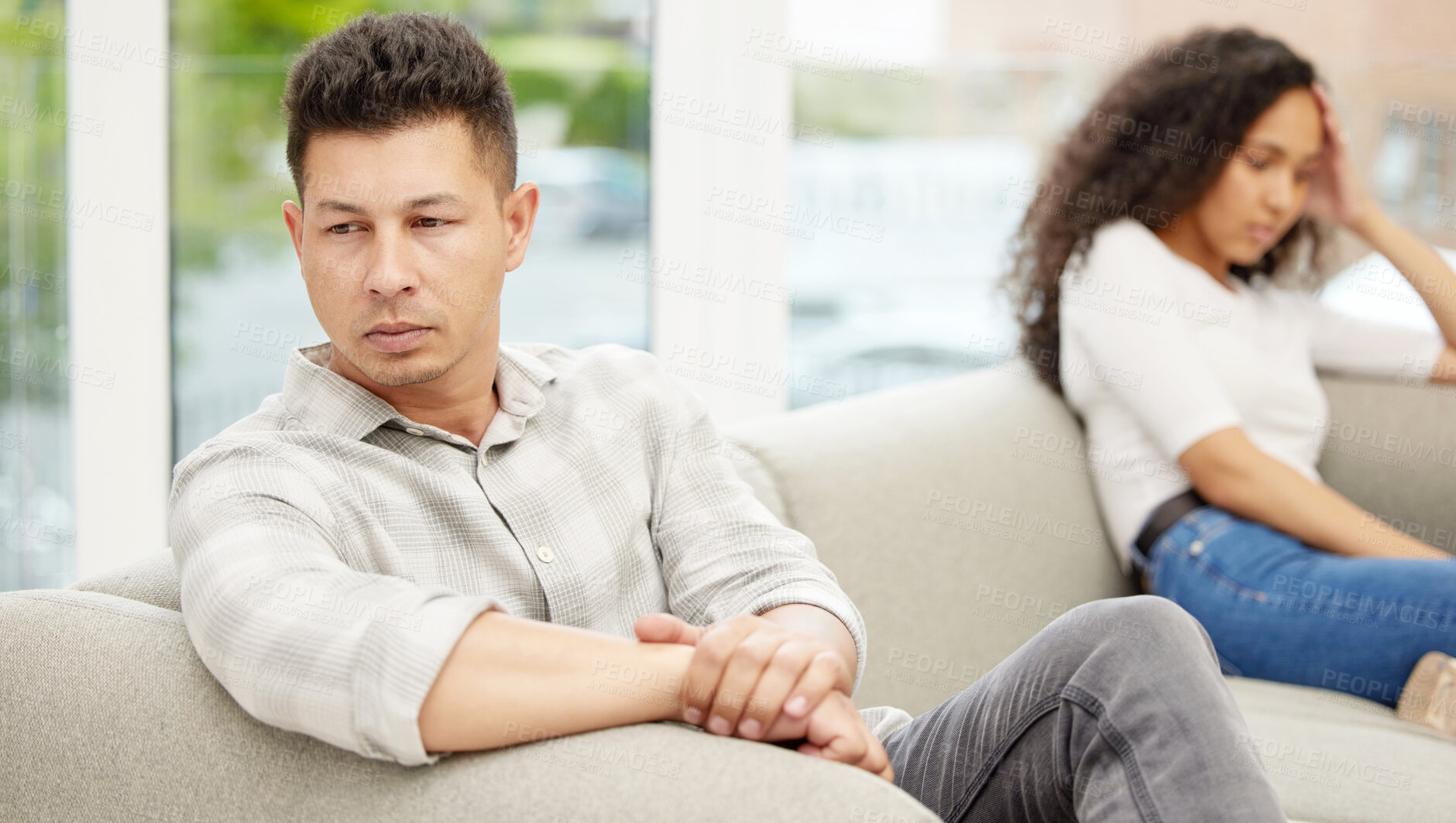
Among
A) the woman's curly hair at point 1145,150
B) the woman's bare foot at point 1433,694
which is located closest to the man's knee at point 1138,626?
the woman's bare foot at point 1433,694

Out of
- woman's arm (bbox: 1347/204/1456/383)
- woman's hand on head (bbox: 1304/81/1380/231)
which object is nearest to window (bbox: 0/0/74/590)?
woman's hand on head (bbox: 1304/81/1380/231)

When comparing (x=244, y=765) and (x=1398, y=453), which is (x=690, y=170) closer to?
(x=1398, y=453)

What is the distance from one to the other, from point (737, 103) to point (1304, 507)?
4.82 feet

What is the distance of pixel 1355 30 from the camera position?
9.54ft

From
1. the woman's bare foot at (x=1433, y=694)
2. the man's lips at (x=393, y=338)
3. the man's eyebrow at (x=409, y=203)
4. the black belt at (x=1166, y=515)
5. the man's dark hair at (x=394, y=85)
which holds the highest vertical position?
the man's dark hair at (x=394, y=85)

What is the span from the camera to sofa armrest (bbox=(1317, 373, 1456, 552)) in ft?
7.07

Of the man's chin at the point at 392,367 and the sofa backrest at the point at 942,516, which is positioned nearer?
the man's chin at the point at 392,367

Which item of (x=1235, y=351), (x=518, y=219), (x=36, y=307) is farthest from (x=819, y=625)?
(x=36, y=307)

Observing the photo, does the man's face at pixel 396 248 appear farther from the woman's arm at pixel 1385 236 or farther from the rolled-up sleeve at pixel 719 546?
the woman's arm at pixel 1385 236

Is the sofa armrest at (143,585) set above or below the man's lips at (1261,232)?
below

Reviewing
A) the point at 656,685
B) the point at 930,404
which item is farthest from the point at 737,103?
the point at 656,685

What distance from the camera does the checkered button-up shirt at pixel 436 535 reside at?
33.8 inches

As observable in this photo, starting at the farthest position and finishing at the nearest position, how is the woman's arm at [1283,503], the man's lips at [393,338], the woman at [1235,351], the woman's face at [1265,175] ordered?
the woman's face at [1265,175], the woman's arm at [1283,503], the woman at [1235,351], the man's lips at [393,338]

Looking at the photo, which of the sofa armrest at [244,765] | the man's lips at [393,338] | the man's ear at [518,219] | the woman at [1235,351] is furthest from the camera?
the woman at [1235,351]
